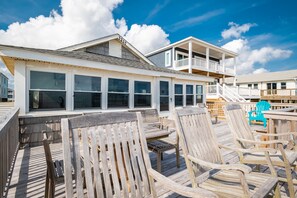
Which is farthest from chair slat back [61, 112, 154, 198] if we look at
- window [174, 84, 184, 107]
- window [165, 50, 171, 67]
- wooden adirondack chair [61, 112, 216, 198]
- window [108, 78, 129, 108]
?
window [165, 50, 171, 67]

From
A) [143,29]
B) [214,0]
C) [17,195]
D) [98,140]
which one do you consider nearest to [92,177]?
[98,140]

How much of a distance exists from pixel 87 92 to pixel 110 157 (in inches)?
193

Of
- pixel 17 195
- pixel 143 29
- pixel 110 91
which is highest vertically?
pixel 143 29

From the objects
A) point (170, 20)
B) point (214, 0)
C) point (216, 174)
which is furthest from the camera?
point (170, 20)

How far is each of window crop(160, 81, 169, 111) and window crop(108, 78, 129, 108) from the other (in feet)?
6.41

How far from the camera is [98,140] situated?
1295 mm

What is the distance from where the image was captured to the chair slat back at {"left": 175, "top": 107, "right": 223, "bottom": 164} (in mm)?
1861

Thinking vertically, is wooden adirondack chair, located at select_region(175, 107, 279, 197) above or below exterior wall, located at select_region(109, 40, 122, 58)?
below

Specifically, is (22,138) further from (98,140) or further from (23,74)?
(98,140)

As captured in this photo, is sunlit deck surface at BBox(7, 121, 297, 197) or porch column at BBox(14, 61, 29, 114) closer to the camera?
sunlit deck surface at BBox(7, 121, 297, 197)

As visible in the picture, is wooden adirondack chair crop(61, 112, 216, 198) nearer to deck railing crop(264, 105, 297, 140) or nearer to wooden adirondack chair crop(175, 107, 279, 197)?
wooden adirondack chair crop(175, 107, 279, 197)

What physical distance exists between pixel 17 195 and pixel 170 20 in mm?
18581

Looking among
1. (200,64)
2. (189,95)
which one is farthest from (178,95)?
(200,64)

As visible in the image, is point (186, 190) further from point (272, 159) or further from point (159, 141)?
point (159, 141)
